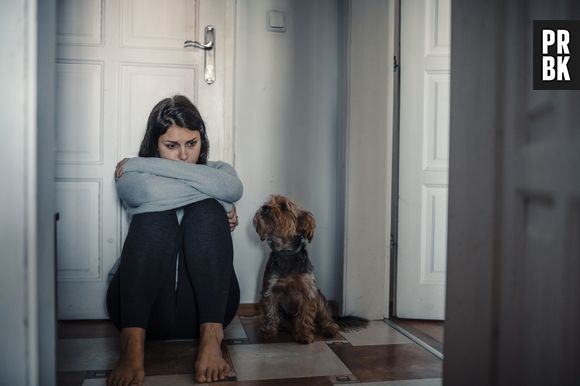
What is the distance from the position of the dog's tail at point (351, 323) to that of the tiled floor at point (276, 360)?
46 millimetres

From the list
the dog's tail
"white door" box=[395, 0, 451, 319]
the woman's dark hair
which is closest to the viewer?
the woman's dark hair

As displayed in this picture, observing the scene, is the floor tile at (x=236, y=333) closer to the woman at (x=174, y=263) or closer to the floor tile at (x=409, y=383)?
the woman at (x=174, y=263)

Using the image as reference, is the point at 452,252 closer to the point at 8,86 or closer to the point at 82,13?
the point at 8,86

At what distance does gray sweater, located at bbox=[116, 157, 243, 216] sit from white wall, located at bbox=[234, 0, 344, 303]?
68cm

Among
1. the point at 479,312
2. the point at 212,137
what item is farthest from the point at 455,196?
the point at 212,137

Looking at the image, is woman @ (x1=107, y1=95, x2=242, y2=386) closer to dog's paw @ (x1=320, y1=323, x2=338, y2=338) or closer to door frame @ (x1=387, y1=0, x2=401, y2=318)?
dog's paw @ (x1=320, y1=323, x2=338, y2=338)

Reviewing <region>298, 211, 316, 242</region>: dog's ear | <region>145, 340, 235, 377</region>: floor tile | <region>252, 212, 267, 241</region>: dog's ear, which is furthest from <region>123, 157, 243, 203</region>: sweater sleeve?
<region>145, 340, 235, 377</region>: floor tile

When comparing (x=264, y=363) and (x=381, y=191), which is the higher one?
(x=381, y=191)

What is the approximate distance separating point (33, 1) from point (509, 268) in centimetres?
96

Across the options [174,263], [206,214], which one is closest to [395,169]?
[206,214]

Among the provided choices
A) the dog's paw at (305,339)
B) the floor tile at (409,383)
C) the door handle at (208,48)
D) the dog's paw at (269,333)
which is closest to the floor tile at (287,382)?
the floor tile at (409,383)

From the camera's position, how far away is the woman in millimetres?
1593

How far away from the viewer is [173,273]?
1763 millimetres

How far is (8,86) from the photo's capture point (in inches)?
33.2
